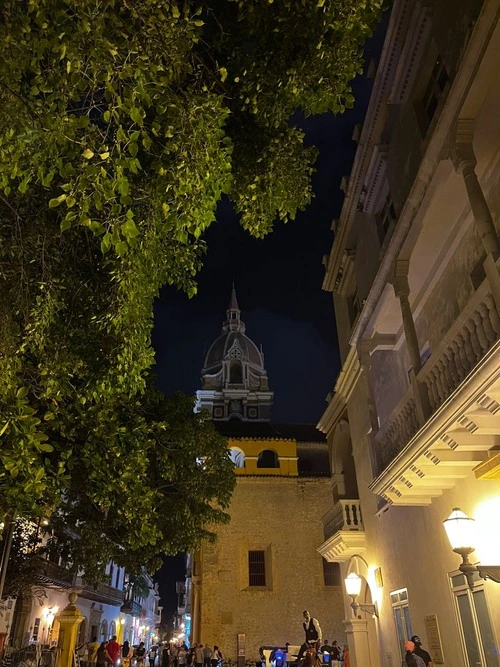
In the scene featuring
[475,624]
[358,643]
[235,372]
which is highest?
[235,372]

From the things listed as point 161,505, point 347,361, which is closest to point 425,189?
point 347,361

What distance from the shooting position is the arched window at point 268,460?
30.3m

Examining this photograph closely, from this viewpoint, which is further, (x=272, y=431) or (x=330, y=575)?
(x=272, y=431)

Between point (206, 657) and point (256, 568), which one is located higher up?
point (256, 568)

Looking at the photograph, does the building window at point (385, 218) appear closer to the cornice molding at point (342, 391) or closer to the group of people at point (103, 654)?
the cornice molding at point (342, 391)

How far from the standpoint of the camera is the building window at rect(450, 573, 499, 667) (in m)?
6.96

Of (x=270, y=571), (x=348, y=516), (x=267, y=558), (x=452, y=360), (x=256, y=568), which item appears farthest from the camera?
(x=267, y=558)

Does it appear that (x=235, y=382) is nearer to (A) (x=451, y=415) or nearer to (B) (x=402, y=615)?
(B) (x=402, y=615)

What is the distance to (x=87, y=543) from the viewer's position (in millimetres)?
12125

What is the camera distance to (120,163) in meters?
4.35

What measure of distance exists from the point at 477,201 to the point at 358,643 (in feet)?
40.0

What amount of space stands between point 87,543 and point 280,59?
11.2m

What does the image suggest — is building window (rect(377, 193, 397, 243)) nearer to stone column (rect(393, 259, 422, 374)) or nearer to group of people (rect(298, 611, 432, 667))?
stone column (rect(393, 259, 422, 374))

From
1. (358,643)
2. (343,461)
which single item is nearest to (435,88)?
(343,461)
